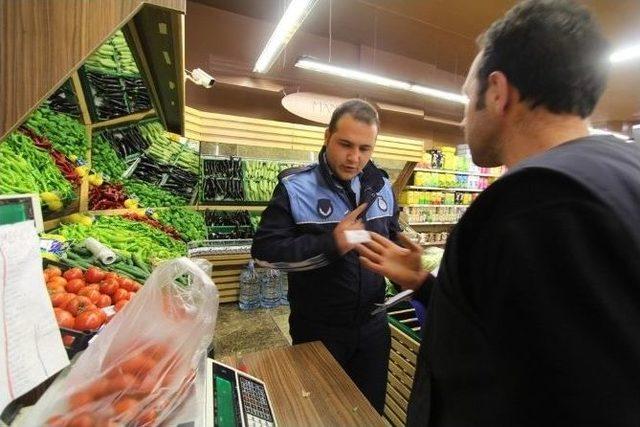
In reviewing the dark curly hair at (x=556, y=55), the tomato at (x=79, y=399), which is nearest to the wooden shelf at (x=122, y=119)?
the tomato at (x=79, y=399)

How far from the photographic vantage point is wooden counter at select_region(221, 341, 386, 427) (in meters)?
1.01

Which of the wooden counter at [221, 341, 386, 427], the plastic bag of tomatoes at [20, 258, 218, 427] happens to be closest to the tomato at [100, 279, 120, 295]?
the wooden counter at [221, 341, 386, 427]

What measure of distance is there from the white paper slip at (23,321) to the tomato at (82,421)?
0.10m

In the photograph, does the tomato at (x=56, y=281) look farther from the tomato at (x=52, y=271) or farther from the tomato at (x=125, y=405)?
the tomato at (x=125, y=405)

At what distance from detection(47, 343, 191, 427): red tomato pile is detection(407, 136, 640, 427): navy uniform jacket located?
2.14 feet

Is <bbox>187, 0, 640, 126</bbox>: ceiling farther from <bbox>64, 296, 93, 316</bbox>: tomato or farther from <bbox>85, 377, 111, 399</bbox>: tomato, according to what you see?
<bbox>85, 377, 111, 399</bbox>: tomato

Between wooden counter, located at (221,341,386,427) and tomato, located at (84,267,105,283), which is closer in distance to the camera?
wooden counter, located at (221,341,386,427)

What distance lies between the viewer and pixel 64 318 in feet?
3.48

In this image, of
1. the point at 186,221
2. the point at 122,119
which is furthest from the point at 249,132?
the point at 122,119

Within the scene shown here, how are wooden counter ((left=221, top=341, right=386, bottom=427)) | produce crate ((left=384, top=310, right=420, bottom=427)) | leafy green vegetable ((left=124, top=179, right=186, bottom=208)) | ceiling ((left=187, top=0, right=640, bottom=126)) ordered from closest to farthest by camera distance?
wooden counter ((left=221, top=341, right=386, bottom=427)) → produce crate ((left=384, top=310, right=420, bottom=427)) → leafy green vegetable ((left=124, top=179, right=186, bottom=208)) → ceiling ((left=187, top=0, right=640, bottom=126))

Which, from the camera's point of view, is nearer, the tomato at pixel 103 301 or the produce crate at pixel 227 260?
the tomato at pixel 103 301

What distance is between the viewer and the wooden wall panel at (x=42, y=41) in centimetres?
49

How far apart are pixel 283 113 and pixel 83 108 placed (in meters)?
3.75

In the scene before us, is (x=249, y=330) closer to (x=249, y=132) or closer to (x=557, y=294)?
(x=249, y=132)
